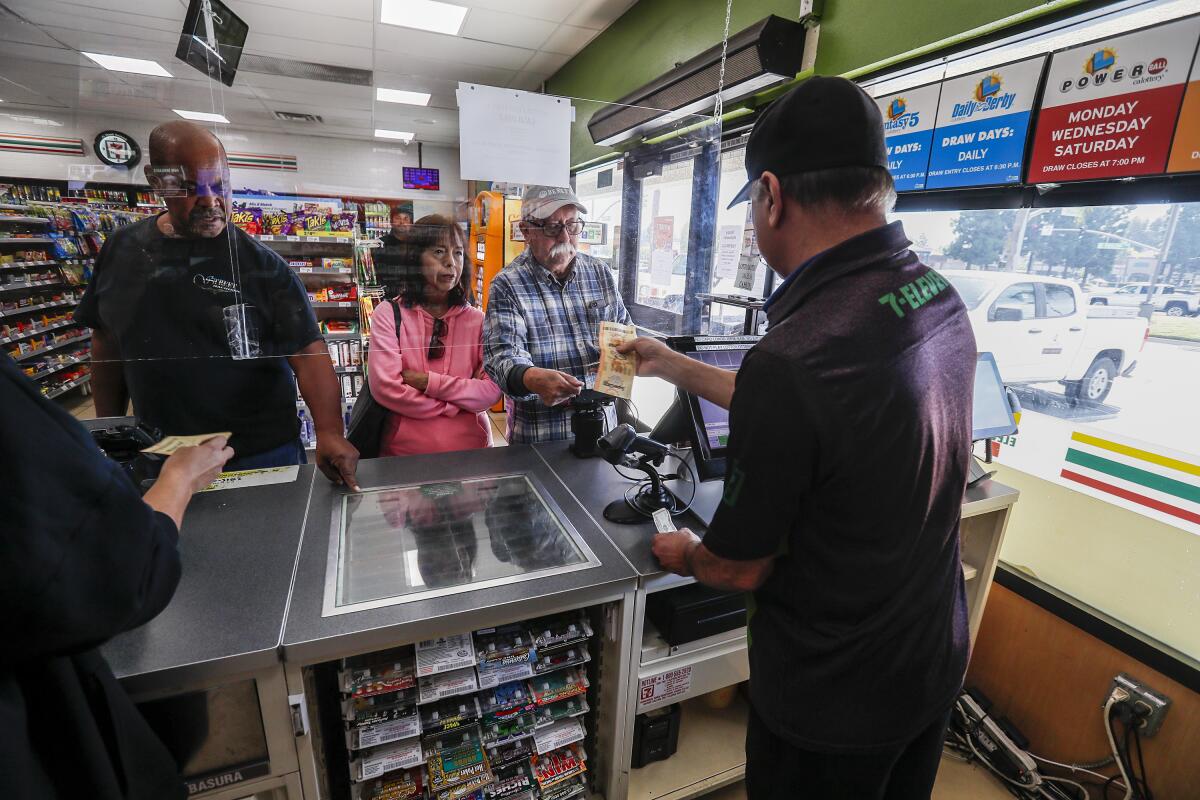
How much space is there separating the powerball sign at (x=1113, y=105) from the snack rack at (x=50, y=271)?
8.82ft

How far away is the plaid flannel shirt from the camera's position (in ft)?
6.48

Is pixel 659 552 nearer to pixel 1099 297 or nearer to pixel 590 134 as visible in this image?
pixel 590 134

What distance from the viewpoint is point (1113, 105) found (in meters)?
1.65

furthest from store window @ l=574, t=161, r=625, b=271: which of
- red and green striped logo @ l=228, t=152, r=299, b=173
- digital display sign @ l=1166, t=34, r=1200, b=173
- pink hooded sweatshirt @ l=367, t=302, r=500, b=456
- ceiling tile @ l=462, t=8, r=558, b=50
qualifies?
ceiling tile @ l=462, t=8, r=558, b=50

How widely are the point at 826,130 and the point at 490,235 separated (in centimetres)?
133

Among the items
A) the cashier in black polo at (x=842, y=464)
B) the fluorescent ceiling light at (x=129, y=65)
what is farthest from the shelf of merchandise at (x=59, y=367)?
the cashier in black polo at (x=842, y=464)

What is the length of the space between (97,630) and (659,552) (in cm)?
103

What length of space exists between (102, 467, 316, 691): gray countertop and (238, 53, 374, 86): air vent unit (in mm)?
1182

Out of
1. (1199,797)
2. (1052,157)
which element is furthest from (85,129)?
(1199,797)

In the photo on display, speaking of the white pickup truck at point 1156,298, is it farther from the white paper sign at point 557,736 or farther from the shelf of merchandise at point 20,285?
the shelf of merchandise at point 20,285

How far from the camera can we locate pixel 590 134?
6.23 ft

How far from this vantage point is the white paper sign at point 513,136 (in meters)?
1.61

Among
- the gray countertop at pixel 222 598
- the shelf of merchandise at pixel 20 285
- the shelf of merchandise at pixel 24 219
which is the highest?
the shelf of merchandise at pixel 24 219

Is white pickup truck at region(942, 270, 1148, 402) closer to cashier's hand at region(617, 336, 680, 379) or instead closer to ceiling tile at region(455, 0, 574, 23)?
cashier's hand at region(617, 336, 680, 379)
